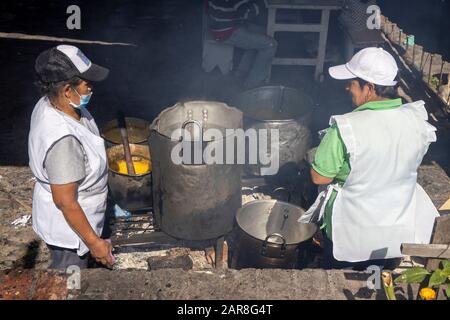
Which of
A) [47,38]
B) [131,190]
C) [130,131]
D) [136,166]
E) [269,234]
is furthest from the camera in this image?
[47,38]

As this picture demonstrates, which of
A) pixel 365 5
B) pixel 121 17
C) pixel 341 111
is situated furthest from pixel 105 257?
pixel 121 17

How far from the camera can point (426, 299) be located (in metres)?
3.25

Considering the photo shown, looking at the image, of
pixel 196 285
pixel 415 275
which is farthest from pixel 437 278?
pixel 196 285

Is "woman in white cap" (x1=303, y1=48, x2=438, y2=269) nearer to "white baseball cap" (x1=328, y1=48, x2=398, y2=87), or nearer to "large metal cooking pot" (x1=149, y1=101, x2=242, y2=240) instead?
"white baseball cap" (x1=328, y1=48, x2=398, y2=87)

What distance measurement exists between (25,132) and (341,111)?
4562 mm

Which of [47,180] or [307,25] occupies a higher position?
[307,25]

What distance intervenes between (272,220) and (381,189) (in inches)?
59.9

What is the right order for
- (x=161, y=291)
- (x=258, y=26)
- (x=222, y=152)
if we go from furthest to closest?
(x=258, y=26)
(x=222, y=152)
(x=161, y=291)

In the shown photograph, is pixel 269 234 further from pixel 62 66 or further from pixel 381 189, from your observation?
pixel 62 66

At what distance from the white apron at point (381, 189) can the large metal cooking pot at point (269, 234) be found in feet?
1.33

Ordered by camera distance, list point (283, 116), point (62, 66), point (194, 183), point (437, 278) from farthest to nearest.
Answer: point (283, 116)
point (194, 183)
point (62, 66)
point (437, 278)

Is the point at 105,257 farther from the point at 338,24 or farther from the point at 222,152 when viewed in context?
the point at 338,24

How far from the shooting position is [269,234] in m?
5.00

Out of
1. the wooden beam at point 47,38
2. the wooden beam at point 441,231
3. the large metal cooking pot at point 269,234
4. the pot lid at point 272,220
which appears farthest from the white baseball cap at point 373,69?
the wooden beam at point 47,38
